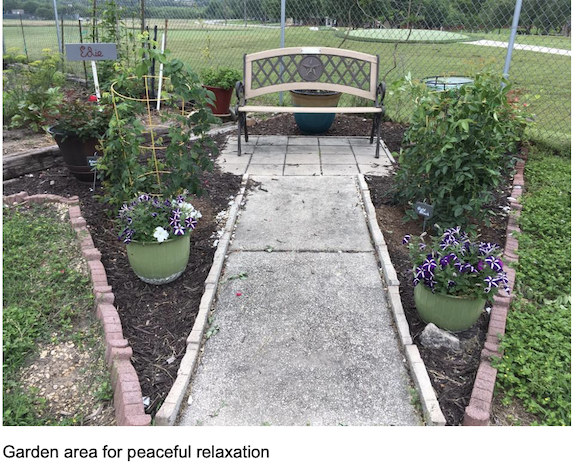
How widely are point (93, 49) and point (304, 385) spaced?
11.0 feet

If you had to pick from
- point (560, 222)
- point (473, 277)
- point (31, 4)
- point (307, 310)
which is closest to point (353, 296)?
point (307, 310)

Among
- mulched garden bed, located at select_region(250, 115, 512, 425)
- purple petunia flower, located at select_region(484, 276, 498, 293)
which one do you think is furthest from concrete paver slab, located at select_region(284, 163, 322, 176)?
purple petunia flower, located at select_region(484, 276, 498, 293)

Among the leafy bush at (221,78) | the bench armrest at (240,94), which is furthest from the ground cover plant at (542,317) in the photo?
the leafy bush at (221,78)

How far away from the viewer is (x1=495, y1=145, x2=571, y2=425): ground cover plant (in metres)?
2.28

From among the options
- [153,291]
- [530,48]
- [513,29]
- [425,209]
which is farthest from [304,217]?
[530,48]

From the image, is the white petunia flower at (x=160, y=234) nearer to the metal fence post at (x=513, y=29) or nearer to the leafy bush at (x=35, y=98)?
the leafy bush at (x=35, y=98)

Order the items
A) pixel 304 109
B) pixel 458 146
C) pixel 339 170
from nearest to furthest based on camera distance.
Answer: pixel 458 146 → pixel 339 170 → pixel 304 109

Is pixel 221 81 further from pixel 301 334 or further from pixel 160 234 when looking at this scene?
pixel 301 334

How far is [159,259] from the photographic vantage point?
3.10 m

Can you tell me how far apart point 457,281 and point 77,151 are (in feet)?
11.8

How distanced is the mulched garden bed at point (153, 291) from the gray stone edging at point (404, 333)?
1.28 metres

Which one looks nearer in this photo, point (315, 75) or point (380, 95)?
point (380, 95)

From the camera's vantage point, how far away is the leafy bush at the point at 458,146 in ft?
11.1
